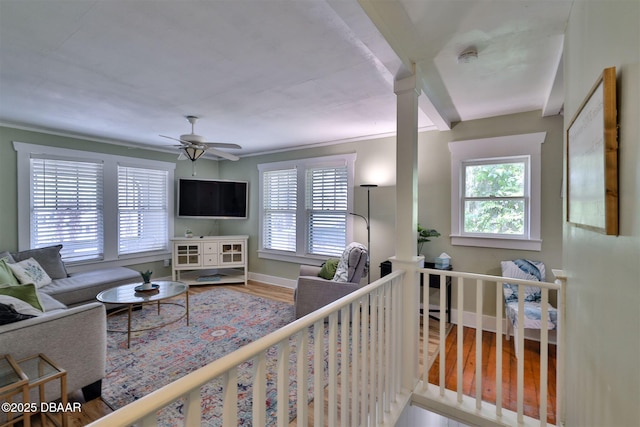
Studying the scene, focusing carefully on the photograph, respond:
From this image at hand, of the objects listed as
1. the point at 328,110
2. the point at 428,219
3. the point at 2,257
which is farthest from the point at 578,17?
Answer: the point at 2,257

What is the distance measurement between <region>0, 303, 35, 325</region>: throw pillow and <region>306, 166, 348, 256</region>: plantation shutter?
3478mm

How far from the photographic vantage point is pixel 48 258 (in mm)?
3617

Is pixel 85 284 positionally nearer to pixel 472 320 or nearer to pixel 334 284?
pixel 334 284

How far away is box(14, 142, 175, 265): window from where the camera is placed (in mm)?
3809

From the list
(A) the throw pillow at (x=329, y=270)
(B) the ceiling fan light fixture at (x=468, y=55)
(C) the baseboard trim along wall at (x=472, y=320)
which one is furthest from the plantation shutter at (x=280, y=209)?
(B) the ceiling fan light fixture at (x=468, y=55)

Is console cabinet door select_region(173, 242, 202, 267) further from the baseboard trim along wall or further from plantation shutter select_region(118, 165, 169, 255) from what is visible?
the baseboard trim along wall

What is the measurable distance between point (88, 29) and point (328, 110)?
202 centimetres

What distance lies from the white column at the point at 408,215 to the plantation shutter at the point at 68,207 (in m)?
4.52

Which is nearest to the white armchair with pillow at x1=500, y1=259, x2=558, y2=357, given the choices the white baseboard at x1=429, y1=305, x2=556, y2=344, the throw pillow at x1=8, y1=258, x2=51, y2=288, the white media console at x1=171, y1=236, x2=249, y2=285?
the white baseboard at x1=429, y1=305, x2=556, y2=344

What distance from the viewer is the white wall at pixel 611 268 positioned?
2.52 feet

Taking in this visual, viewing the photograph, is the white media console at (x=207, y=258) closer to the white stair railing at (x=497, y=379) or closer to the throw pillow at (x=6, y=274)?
the throw pillow at (x=6, y=274)

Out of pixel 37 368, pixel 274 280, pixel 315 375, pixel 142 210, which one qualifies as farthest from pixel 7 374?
pixel 274 280

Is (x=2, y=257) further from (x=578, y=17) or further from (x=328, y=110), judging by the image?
(x=578, y=17)

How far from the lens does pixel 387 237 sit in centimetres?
412
